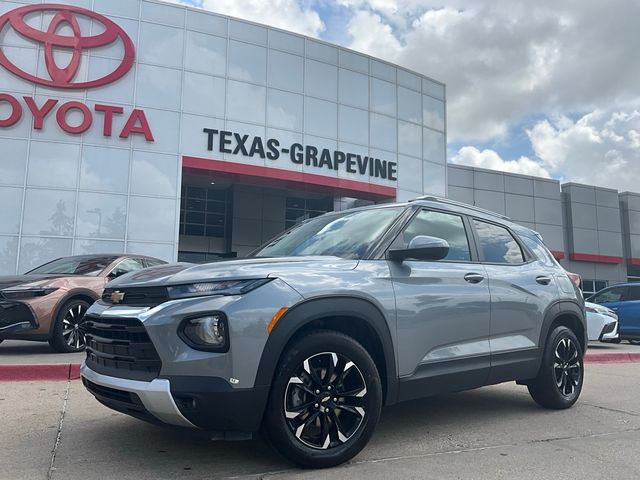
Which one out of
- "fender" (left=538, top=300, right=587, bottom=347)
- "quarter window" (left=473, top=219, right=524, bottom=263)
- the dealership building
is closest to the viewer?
"quarter window" (left=473, top=219, right=524, bottom=263)

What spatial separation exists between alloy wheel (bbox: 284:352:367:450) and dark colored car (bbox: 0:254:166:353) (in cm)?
448

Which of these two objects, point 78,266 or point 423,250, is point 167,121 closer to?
point 78,266

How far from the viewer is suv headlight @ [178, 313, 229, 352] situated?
118 inches

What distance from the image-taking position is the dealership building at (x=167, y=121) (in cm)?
1761

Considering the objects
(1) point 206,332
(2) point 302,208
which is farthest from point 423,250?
(2) point 302,208

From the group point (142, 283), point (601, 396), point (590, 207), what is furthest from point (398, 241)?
point (590, 207)

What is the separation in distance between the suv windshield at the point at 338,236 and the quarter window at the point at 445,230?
0.18m

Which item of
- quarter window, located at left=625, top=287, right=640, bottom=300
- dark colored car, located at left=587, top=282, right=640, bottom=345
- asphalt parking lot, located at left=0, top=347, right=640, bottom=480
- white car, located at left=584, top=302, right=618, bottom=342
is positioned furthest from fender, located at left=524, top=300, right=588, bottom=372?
quarter window, located at left=625, top=287, right=640, bottom=300

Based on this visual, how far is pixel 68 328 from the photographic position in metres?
7.54

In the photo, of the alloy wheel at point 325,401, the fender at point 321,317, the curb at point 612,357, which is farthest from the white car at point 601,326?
the alloy wheel at point 325,401

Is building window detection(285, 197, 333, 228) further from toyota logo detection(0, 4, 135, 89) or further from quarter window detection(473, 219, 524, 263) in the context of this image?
quarter window detection(473, 219, 524, 263)

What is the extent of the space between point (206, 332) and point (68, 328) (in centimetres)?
540

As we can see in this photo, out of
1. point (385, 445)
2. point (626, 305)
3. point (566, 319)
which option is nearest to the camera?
point (385, 445)

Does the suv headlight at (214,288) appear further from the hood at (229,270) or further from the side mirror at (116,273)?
the side mirror at (116,273)
